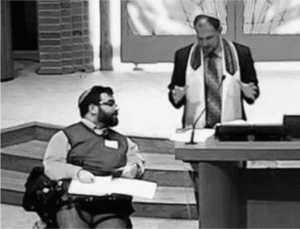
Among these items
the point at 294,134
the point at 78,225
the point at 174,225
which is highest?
the point at 294,134

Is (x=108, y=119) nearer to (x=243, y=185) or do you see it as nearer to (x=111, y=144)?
(x=111, y=144)

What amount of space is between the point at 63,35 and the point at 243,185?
7980mm

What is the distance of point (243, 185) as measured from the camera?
12.3 ft

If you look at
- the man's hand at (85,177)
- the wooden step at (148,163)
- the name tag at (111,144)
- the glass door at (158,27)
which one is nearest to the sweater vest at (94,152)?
the name tag at (111,144)

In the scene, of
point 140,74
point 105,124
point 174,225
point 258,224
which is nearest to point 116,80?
point 140,74

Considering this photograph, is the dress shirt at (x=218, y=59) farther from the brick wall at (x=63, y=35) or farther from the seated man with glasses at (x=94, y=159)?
the brick wall at (x=63, y=35)

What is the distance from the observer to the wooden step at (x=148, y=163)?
732 centimetres

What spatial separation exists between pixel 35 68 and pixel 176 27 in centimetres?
219

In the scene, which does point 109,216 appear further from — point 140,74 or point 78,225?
point 140,74

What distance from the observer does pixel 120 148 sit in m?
5.21

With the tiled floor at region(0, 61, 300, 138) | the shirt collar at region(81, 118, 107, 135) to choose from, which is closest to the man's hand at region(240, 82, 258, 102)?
the shirt collar at region(81, 118, 107, 135)

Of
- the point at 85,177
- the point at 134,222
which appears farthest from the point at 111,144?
the point at 134,222

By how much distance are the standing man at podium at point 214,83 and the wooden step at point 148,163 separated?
154 centimetres

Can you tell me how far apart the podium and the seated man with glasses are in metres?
1.36
